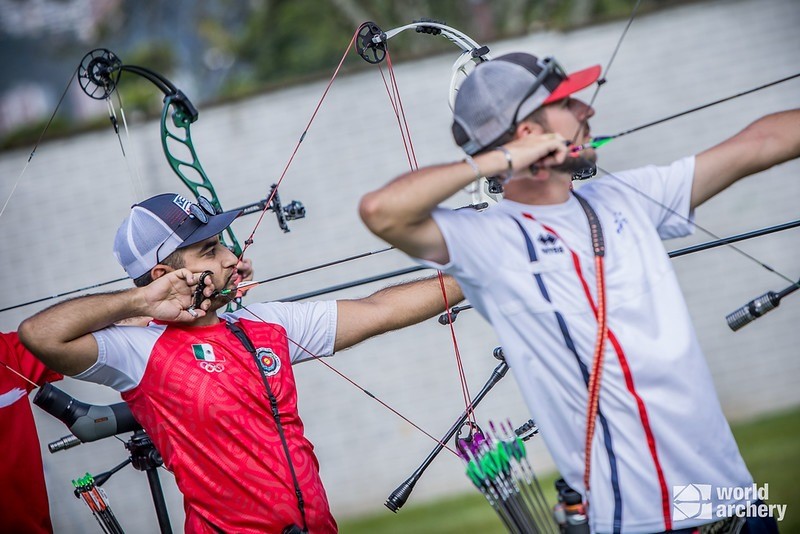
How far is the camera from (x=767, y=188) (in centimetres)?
573

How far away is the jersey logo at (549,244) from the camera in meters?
1.76

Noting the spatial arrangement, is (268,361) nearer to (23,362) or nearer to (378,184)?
(23,362)

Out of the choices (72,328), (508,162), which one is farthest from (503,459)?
(72,328)

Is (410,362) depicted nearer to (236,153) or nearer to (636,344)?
(236,153)

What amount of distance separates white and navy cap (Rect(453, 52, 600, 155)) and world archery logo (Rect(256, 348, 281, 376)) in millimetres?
983

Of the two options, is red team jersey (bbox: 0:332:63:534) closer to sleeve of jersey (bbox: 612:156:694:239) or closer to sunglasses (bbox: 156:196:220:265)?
sunglasses (bbox: 156:196:220:265)

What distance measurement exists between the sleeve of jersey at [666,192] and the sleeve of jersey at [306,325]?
1075 millimetres

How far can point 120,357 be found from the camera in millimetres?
2391

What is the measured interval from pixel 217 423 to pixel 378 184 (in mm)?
3598

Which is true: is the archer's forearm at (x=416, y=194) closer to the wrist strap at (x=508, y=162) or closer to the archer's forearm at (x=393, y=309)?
the wrist strap at (x=508, y=162)

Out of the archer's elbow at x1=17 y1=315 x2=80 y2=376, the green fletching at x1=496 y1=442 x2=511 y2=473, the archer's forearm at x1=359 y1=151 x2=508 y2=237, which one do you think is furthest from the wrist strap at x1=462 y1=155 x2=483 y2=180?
the archer's elbow at x1=17 y1=315 x2=80 y2=376

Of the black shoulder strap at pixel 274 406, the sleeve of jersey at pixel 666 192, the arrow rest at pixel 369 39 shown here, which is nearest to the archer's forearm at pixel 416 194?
the sleeve of jersey at pixel 666 192

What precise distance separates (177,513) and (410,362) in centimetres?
183

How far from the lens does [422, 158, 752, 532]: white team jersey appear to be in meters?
1.68
